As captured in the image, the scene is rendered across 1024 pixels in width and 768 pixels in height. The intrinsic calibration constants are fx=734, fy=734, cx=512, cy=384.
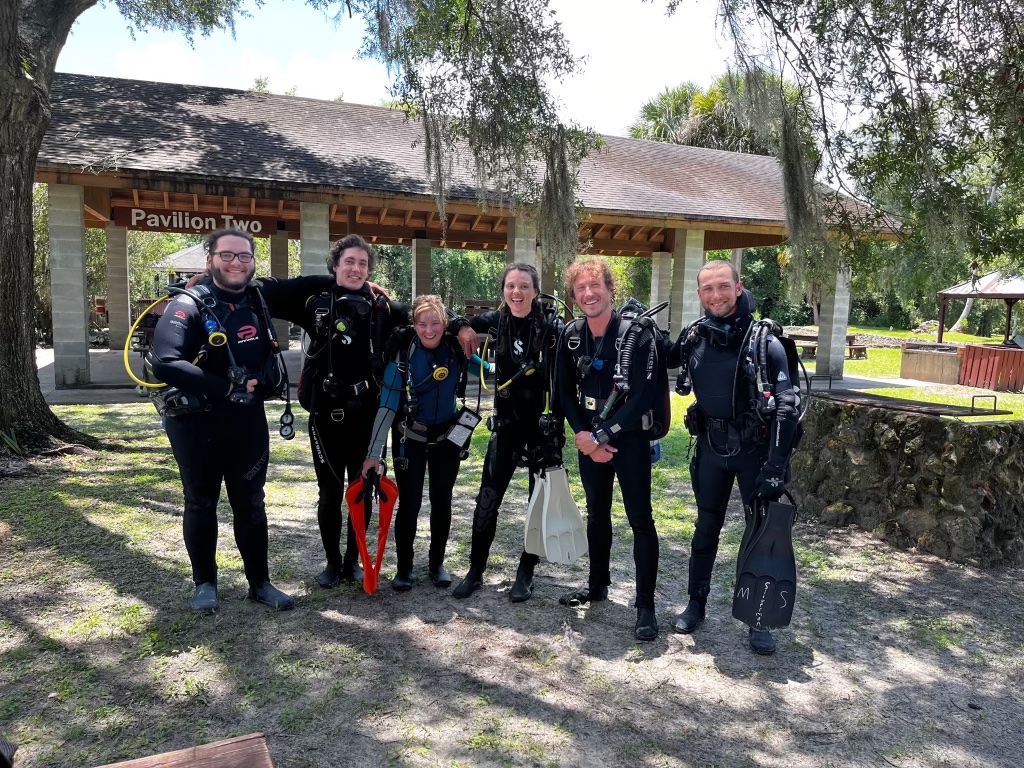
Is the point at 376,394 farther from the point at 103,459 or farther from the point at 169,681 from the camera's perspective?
the point at 103,459

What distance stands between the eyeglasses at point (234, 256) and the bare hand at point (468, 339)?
106 cm

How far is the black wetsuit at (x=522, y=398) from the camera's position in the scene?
3645 millimetres

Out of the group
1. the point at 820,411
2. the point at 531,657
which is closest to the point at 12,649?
the point at 531,657

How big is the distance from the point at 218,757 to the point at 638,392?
7.57 ft

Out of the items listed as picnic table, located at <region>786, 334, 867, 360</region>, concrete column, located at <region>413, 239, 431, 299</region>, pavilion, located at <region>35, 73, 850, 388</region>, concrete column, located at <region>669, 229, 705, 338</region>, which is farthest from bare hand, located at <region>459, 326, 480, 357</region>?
picnic table, located at <region>786, 334, 867, 360</region>

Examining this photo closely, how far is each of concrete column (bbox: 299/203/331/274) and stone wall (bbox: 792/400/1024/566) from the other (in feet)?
27.9

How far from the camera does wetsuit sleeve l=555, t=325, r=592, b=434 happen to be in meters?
3.57

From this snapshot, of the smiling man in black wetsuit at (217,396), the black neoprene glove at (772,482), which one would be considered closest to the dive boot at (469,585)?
the smiling man in black wetsuit at (217,396)

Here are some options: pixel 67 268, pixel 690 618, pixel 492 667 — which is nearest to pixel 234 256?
pixel 492 667

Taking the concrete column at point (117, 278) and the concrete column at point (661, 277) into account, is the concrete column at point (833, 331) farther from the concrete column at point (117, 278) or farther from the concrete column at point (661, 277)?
the concrete column at point (117, 278)

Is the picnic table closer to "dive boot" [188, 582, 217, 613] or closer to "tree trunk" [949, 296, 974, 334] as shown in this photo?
"tree trunk" [949, 296, 974, 334]

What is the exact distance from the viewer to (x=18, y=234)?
6398 millimetres

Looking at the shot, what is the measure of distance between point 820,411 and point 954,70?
2.65m

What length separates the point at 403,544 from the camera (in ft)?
12.8
